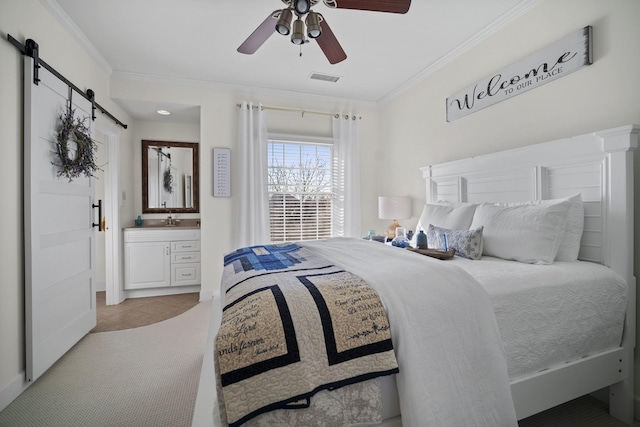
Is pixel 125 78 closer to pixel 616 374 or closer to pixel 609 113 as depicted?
pixel 609 113

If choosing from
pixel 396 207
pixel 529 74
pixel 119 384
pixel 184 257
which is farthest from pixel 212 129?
pixel 529 74

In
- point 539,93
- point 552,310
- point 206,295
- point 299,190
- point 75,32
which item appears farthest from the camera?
point 299,190

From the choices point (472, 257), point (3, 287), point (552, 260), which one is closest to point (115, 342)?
point (3, 287)

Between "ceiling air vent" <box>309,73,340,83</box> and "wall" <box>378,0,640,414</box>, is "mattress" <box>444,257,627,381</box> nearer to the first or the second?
"wall" <box>378,0,640,414</box>

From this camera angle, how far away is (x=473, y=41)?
2.85m

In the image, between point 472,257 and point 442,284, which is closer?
point 442,284

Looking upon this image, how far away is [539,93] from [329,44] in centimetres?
163

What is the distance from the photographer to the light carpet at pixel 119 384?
5.63 feet

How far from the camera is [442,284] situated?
4.32 feet

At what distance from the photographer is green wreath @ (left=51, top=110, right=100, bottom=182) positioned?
231cm

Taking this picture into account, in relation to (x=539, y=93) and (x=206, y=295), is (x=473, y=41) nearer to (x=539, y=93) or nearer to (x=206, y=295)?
(x=539, y=93)

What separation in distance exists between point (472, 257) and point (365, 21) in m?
2.10

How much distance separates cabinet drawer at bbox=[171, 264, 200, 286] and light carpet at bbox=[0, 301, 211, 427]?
1.22 m

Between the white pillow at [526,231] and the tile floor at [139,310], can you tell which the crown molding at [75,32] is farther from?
the white pillow at [526,231]
